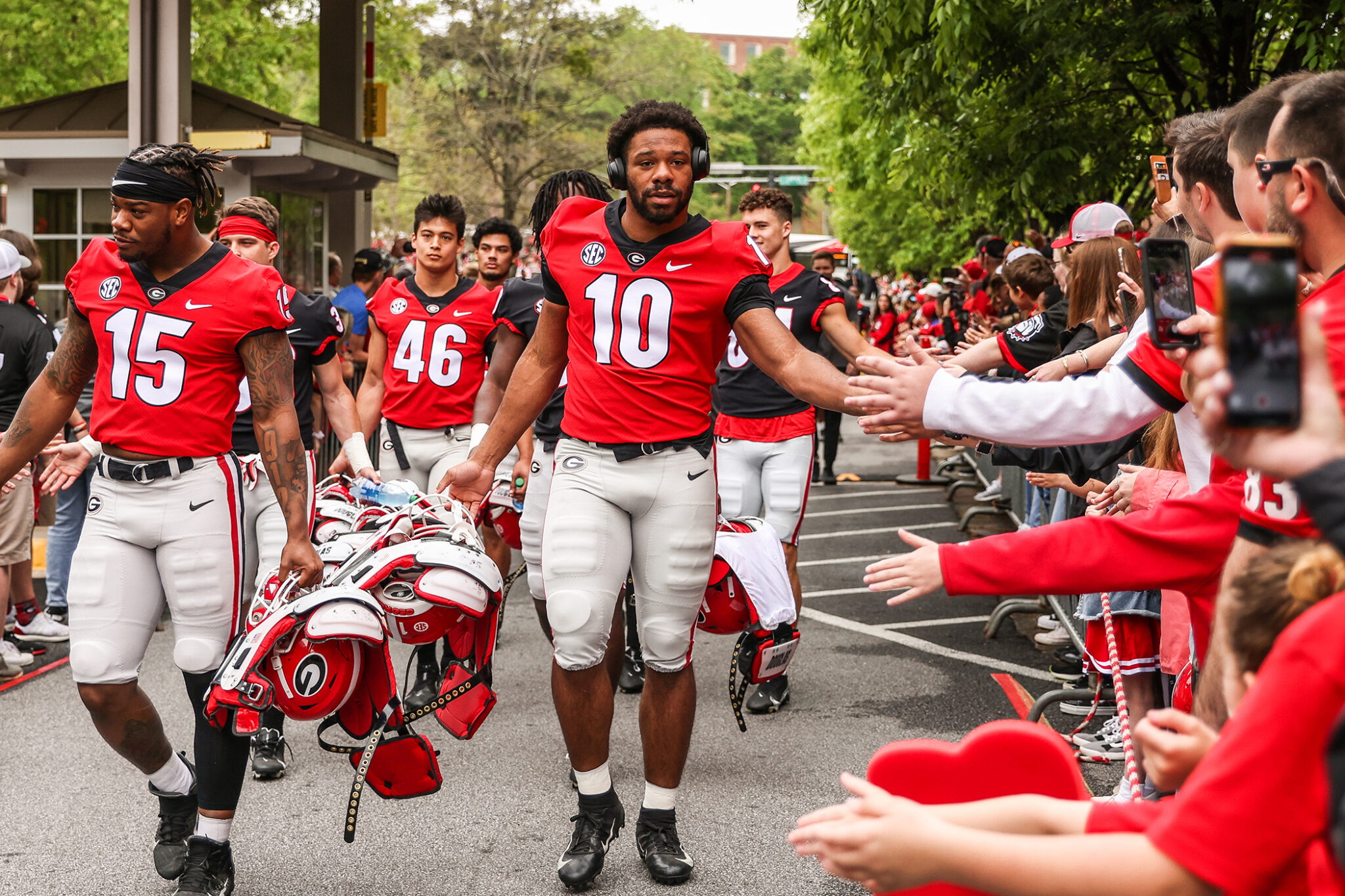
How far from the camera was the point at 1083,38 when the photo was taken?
9.80 m

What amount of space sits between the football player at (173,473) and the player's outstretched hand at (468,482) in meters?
0.55

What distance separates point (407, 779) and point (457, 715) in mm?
345

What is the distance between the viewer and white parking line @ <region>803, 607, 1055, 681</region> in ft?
23.1

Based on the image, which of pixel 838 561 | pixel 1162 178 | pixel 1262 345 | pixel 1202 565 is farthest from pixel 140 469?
pixel 838 561

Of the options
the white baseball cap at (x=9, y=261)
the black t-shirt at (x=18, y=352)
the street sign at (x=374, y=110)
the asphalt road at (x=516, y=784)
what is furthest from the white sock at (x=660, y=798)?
the street sign at (x=374, y=110)

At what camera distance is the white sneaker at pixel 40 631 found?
7.57 meters

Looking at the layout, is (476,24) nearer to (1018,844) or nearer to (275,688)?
(275,688)

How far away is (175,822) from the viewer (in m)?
4.35

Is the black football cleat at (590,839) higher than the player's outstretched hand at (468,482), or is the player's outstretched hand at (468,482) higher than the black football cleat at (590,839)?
the player's outstretched hand at (468,482)

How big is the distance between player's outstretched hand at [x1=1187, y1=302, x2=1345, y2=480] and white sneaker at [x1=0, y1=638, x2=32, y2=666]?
6.82m

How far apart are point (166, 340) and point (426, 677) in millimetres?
2592

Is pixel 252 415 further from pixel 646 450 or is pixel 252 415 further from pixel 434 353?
pixel 646 450

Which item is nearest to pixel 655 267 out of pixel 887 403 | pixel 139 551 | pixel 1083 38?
pixel 887 403

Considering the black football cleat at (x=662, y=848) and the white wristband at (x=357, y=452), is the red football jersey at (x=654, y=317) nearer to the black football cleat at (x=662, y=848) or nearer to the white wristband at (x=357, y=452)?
the black football cleat at (x=662, y=848)
